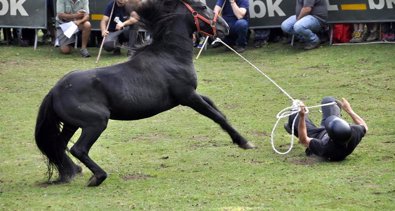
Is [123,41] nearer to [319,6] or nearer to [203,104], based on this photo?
[319,6]

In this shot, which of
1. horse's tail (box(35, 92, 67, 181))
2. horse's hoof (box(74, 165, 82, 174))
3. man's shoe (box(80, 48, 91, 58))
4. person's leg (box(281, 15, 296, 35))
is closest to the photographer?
horse's tail (box(35, 92, 67, 181))

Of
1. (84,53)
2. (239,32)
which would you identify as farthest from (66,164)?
(84,53)

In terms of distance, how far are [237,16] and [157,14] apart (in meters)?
8.08

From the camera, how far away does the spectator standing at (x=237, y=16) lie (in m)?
17.3

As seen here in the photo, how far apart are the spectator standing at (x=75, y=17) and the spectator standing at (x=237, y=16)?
2932 millimetres

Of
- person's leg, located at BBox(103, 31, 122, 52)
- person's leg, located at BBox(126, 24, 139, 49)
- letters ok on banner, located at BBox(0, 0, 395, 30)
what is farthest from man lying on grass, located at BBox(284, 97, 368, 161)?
person's leg, located at BBox(103, 31, 122, 52)

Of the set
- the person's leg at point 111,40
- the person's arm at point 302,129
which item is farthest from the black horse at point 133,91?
the person's leg at point 111,40

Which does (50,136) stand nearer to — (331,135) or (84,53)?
(331,135)

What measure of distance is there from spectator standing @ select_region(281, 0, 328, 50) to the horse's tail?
8.82 m

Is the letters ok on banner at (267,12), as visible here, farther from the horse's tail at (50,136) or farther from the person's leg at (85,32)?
the horse's tail at (50,136)

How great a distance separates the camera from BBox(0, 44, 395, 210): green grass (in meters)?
7.95

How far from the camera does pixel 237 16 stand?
17344 millimetres

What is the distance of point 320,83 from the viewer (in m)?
14.5

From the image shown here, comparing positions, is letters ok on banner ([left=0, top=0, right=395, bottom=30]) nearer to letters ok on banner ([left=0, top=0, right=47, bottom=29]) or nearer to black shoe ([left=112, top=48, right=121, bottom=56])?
letters ok on banner ([left=0, top=0, right=47, bottom=29])
